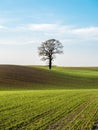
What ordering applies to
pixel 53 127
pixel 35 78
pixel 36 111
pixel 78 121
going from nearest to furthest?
1. pixel 53 127
2. pixel 78 121
3. pixel 36 111
4. pixel 35 78

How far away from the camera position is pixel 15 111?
18.5 m

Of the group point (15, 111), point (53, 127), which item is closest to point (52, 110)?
point (15, 111)

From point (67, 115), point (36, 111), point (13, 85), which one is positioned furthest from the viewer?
point (13, 85)

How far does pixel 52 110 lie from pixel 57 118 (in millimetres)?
2977

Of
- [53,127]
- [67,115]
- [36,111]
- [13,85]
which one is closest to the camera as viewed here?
[53,127]

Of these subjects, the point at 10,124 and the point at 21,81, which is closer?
the point at 10,124

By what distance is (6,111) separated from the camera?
18.3 m

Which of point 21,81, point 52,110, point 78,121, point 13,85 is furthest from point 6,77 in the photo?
point 78,121

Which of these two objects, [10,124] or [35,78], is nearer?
[10,124]

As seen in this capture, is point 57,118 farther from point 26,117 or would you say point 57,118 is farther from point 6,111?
point 6,111

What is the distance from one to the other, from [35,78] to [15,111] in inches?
1885

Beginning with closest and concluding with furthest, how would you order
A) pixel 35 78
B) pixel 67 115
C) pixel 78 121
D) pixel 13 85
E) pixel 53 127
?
1. pixel 53 127
2. pixel 78 121
3. pixel 67 115
4. pixel 13 85
5. pixel 35 78

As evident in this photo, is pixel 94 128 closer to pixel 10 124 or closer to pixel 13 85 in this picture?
pixel 10 124

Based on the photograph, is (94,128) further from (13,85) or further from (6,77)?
(6,77)
